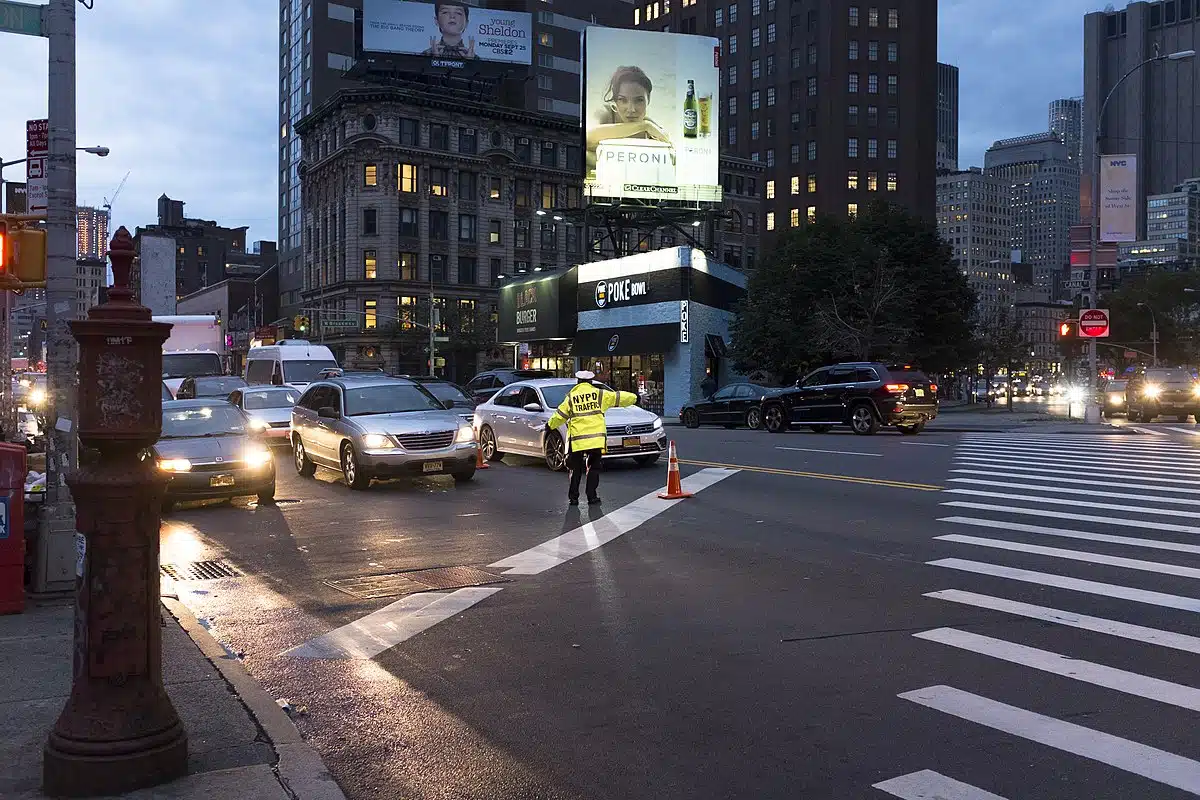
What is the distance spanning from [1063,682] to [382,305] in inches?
→ 3232

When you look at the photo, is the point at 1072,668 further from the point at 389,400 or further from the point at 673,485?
the point at 389,400

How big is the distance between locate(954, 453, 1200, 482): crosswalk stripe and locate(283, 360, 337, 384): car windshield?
19.2 meters

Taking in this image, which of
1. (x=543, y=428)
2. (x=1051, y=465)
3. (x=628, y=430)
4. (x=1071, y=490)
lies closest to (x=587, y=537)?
Answer: (x=628, y=430)

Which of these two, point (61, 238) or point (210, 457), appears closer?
point (61, 238)

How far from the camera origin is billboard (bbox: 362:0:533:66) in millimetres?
80562

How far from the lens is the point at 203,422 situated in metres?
15.2

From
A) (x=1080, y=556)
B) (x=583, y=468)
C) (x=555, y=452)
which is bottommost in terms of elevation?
(x=1080, y=556)

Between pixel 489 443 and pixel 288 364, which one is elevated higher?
pixel 288 364

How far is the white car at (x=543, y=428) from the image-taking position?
18.4 metres

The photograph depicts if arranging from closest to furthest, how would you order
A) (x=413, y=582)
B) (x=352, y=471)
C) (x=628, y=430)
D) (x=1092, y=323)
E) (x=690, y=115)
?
(x=413, y=582) < (x=352, y=471) < (x=628, y=430) < (x=1092, y=323) < (x=690, y=115)

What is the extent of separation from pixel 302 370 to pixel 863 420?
16.5 metres

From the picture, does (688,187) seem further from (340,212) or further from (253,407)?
(340,212)

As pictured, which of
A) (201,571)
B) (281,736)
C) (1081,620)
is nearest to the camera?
(281,736)

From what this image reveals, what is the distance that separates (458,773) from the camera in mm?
4613
